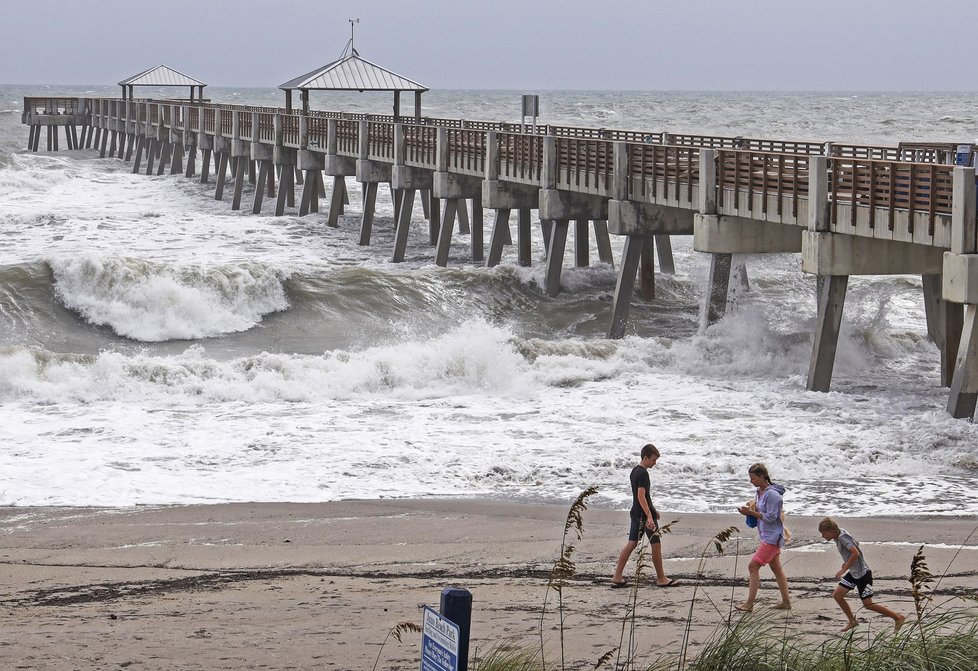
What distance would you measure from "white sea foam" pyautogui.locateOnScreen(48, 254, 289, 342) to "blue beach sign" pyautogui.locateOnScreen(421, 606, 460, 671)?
69.6 ft

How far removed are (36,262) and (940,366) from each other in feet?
58.5

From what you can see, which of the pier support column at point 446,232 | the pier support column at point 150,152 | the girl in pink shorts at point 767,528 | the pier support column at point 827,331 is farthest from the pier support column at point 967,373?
the pier support column at point 150,152

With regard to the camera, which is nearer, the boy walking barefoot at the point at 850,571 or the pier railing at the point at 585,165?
the boy walking barefoot at the point at 850,571

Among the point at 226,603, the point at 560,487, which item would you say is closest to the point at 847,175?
the point at 560,487

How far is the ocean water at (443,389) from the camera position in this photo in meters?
14.7

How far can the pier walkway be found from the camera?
56.5 ft

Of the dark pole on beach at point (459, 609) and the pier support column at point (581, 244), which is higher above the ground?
the dark pole on beach at point (459, 609)

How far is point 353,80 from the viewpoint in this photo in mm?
43062

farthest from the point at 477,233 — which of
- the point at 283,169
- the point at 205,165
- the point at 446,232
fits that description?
the point at 205,165

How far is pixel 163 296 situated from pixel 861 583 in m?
20.2

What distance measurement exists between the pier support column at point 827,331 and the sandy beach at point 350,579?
6.42 meters

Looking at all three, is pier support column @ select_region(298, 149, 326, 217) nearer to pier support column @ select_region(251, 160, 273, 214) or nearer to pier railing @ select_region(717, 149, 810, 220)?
pier support column @ select_region(251, 160, 273, 214)

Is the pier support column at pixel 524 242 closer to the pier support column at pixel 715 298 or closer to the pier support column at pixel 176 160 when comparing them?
the pier support column at pixel 715 298

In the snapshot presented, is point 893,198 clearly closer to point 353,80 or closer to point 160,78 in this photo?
point 353,80
